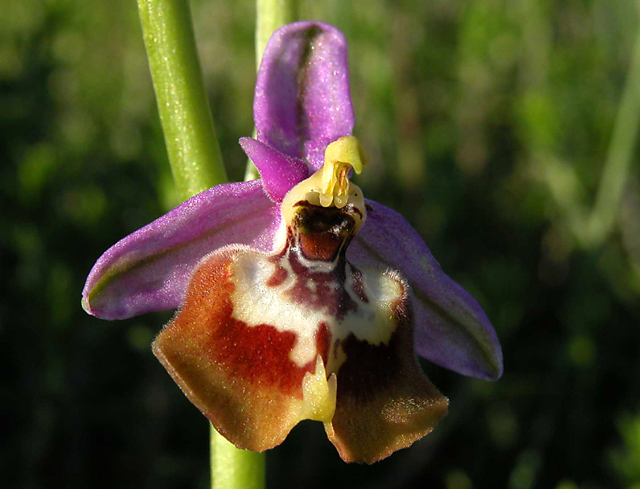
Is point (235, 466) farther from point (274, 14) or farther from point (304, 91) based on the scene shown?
point (274, 14)

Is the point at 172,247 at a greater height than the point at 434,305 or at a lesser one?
greater

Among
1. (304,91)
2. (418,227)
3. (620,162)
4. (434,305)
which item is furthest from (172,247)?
(620,162)

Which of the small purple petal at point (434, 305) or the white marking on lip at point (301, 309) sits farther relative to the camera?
the small purple petal at point (434, 305)

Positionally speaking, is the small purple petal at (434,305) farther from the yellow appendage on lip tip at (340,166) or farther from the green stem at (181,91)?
the green stem at (181,91)

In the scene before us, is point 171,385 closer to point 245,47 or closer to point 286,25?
point 286,25

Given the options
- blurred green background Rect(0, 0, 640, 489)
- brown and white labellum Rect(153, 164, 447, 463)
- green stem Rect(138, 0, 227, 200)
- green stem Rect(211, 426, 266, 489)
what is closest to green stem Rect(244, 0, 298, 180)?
blurred green background Rect(0, 0, 640, 489)

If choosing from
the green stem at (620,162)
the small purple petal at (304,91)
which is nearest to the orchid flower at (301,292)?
the small purple petal at (304,91)

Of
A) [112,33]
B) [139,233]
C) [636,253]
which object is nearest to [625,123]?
[636,253]
